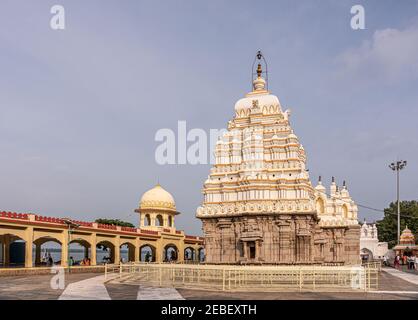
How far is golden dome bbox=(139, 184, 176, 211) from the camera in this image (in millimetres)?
61812

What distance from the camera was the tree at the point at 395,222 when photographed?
79500mm

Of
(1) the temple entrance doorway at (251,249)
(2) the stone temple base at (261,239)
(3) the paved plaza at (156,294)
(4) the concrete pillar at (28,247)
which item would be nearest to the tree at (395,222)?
(2) the stone temple base at (261,239)

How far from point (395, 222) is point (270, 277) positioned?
66.5 meters

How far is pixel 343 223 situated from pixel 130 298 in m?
36.3

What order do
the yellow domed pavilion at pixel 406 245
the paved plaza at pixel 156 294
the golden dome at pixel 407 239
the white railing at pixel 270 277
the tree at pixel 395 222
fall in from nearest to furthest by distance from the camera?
1. the paved plaza at pixel 156 294
2. the white railing at pixel 270 277
3. the yellow domed pavilion at pixel 406 245
4. the golden dome at pixel 407 239
5. the tree at pixel 395 222

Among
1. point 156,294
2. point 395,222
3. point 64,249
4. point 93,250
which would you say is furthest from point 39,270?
point 395,222

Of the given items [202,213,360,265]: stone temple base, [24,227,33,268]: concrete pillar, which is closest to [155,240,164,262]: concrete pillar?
[202,213,360,265]: stone temple base

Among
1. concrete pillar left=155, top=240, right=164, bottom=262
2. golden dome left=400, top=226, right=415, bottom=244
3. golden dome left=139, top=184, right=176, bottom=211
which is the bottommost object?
concrete pillar left=155, top=240, right=164, bottom=262

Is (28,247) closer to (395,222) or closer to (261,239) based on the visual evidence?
(261,239)

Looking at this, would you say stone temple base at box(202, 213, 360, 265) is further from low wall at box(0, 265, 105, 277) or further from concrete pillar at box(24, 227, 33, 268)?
concrete pillar at box(24, 227, 33, 268)

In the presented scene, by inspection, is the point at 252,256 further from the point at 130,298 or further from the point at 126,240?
the point at 130,298

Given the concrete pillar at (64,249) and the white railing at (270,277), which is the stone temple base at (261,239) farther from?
the white railing at (270,277)

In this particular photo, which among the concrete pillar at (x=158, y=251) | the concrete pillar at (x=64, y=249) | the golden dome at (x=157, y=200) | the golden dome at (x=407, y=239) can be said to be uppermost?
the golden dome at (x=157, y=200)
